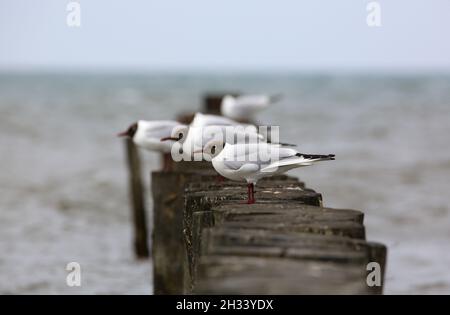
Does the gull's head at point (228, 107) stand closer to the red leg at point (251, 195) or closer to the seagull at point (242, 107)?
the seagull at point (242, 107)

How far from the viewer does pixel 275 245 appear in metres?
3.31

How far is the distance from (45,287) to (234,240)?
4.56m

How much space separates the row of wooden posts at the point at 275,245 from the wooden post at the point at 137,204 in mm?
4174

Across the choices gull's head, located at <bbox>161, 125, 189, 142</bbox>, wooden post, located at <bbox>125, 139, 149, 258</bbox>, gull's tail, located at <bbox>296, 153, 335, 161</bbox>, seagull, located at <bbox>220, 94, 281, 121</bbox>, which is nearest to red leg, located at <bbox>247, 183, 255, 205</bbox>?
gull's tail, located at <bbox>296, 153, 335, 161</bbox>

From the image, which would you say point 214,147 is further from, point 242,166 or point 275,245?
point 275,245

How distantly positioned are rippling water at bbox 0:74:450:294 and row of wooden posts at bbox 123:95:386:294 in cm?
→ 302

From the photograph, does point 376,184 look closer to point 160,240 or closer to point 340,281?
point 160,240

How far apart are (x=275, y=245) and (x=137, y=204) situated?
626 centimetres

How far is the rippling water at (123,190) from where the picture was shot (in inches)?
324

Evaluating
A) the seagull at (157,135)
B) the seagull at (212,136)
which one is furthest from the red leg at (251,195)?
the seagull at (157,135)

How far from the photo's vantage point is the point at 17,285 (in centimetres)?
759

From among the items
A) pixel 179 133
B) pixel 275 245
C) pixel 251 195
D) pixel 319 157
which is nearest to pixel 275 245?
pixel 275 245

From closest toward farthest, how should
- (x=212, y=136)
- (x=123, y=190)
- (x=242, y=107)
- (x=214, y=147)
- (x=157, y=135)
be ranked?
(x=214, y=147) < (x=212, y=136) < (x=157, y=135) < (x=242, y=107) < (x=123, y=190)
